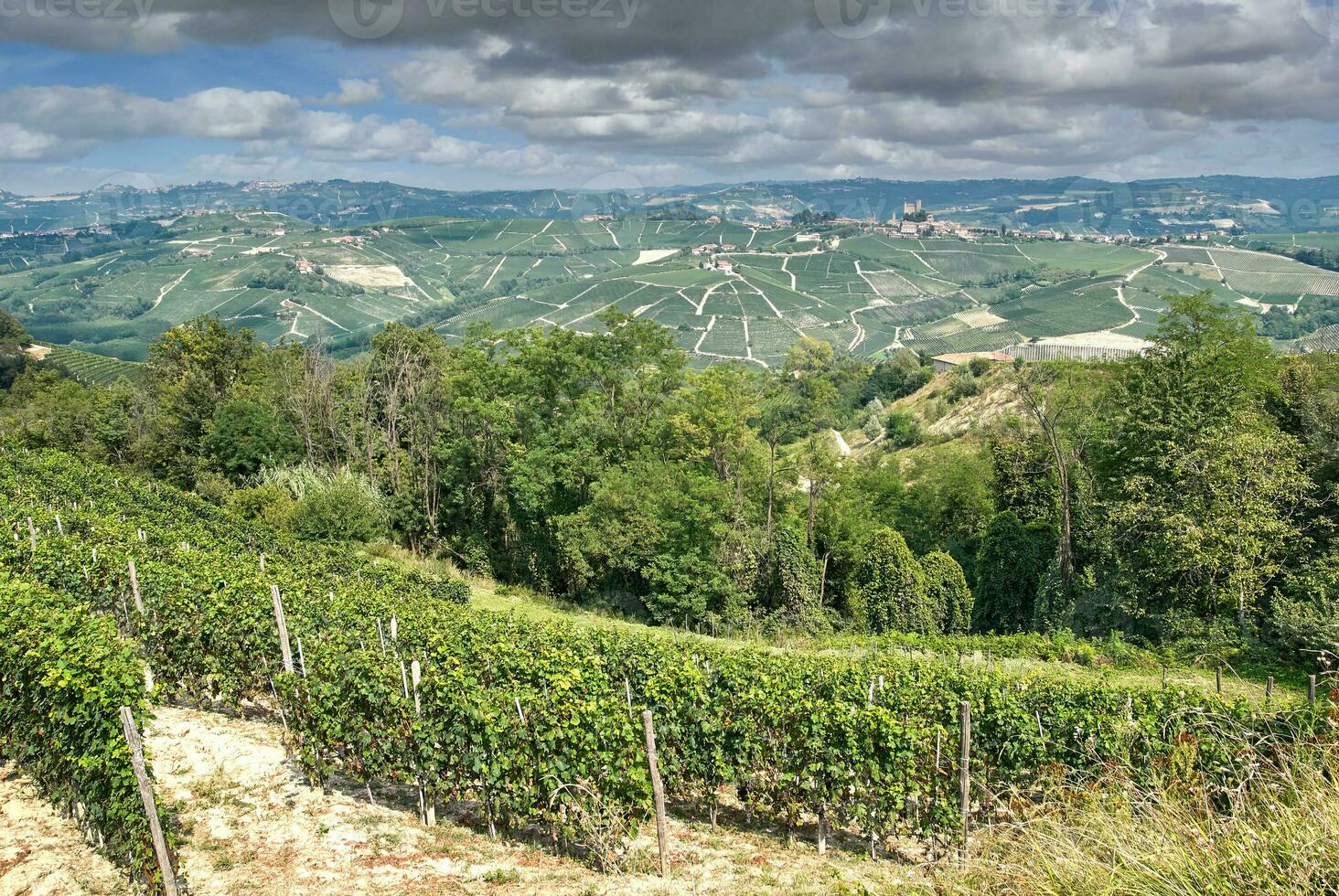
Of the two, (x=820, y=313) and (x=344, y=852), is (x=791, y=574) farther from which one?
(x=820, y=313)

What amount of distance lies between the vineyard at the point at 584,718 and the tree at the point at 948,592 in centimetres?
1257

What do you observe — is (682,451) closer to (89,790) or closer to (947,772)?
(947,772)

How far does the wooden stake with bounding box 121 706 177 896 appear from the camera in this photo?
24.6 feet

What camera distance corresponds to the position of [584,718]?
9766 millimetres

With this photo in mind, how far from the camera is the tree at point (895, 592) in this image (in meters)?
26.3

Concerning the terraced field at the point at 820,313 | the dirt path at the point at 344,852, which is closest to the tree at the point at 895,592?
the dirt path at the point at 344,852

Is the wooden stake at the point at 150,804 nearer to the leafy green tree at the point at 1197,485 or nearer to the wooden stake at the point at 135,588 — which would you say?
the wooden stake at the point at 135,588

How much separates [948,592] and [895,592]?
208cm

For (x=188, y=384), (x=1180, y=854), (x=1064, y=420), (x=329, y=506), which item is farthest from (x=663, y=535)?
(x=188, y=384)

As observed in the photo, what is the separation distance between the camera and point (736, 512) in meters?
28.5

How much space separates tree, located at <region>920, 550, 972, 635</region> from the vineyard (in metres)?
12.6

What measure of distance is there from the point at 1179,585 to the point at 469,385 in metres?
27.0

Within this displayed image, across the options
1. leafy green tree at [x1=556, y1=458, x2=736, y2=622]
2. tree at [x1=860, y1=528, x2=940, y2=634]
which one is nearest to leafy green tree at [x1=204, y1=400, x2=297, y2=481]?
leafy green tree at [x1=556, y1=458, x2=736, y2=622]

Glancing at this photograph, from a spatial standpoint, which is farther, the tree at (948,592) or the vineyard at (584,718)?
the tree at (948,592)
